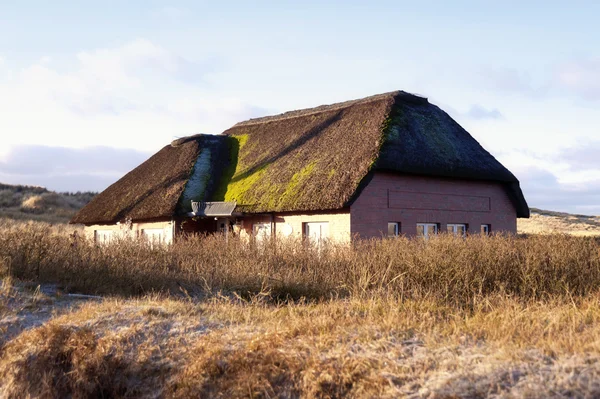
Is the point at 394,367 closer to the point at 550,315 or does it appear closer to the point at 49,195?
the point at 550,315

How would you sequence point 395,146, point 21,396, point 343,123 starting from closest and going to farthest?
point 21,396
point 395,146
point 343,123

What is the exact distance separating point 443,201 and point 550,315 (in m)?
13.6

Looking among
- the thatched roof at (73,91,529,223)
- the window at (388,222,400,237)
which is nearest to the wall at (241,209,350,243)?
the thatched roof at (73,91,529,223)

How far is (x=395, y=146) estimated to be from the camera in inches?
776

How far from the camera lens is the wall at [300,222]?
1848cm

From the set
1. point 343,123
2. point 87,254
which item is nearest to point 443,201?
point 343,123

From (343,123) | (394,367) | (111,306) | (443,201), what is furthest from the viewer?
(343,123)

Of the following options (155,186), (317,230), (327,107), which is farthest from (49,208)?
(317,230)

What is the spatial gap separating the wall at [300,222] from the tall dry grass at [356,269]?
4205mm

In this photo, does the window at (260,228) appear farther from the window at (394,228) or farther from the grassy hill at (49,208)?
the grassy hill at (49,208)

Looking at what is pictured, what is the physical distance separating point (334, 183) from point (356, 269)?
22.3ft

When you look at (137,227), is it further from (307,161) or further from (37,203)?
(37,203)

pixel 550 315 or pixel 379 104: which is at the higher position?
pixel 379 104

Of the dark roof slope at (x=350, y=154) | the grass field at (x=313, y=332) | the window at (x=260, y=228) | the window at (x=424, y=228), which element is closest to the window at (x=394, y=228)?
the window at (x=424, y=228)
